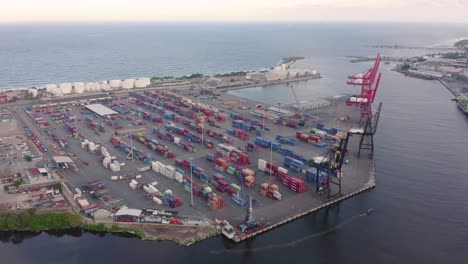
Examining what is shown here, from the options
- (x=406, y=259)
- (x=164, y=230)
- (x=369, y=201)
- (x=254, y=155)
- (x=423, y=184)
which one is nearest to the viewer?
(x=406, y=259)

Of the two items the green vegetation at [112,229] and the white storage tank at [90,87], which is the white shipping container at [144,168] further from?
the white storage tank at [90,87]

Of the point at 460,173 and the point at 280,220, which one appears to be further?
the point at 460,173

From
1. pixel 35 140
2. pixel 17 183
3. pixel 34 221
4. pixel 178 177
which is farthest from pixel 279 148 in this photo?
pixel 35 140

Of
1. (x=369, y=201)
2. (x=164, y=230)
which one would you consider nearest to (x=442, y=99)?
(x=369, y=201)

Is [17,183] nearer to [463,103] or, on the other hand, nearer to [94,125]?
[94,125]

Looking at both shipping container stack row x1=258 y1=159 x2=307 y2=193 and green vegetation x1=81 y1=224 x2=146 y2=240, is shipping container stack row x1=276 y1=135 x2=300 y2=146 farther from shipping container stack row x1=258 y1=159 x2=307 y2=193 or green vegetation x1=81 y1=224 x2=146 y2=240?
green vegetation x1=81 y1=224 x2=146 y2=240

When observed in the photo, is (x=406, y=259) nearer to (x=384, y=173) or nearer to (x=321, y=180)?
(x=321, y=180)

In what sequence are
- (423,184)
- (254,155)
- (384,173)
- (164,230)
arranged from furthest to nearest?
1. (254,155)
2. (384,173)
3. (423,184)
4. (164,230)

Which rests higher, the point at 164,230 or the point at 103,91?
the point at 103,91
